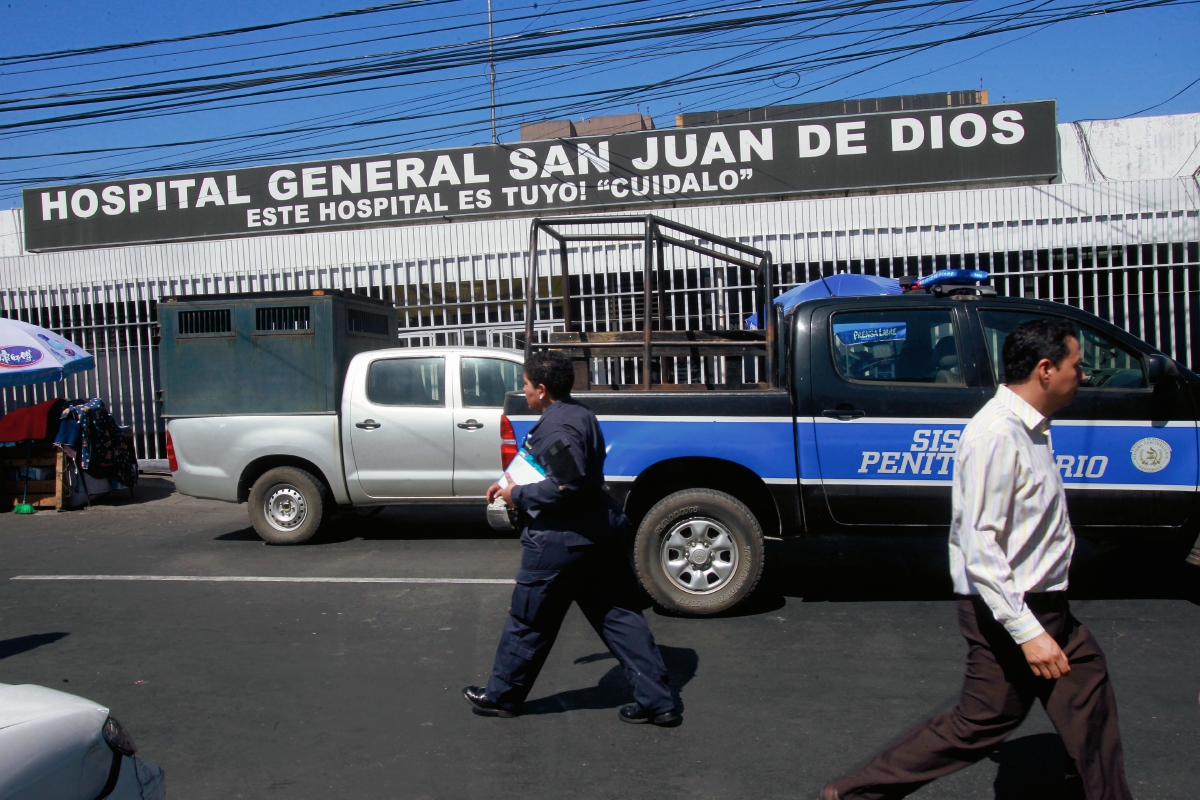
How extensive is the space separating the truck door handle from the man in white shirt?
2.68 metres

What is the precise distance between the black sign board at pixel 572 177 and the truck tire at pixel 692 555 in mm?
8583

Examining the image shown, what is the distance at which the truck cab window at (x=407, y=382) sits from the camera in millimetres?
8250

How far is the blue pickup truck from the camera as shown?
5434 millimetres

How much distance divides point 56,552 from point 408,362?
3.60m

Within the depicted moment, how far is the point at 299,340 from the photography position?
8.96m

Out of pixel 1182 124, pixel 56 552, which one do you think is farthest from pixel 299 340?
pixel 1182 124

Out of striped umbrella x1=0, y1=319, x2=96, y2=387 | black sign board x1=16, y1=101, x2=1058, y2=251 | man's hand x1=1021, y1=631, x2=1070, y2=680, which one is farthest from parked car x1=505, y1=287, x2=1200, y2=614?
black sign board x1=16, y1=101, x2=1058, y2=251

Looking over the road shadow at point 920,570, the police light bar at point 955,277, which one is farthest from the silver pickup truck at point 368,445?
the police light bar at point 955,277

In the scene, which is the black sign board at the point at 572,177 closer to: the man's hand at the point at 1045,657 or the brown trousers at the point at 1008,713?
the brown trousers at the point at 1008,713

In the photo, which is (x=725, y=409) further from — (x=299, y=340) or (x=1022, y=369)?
(x=299, y=340)

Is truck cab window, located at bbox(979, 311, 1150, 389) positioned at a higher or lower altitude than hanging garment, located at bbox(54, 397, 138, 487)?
higher

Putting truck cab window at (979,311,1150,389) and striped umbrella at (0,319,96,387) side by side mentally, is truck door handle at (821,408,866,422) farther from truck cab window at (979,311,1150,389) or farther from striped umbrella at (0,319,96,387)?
striped umbrella at (0,319,96,387)

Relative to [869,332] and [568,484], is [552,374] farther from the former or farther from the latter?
[869,332]

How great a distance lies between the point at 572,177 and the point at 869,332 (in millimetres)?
8974
